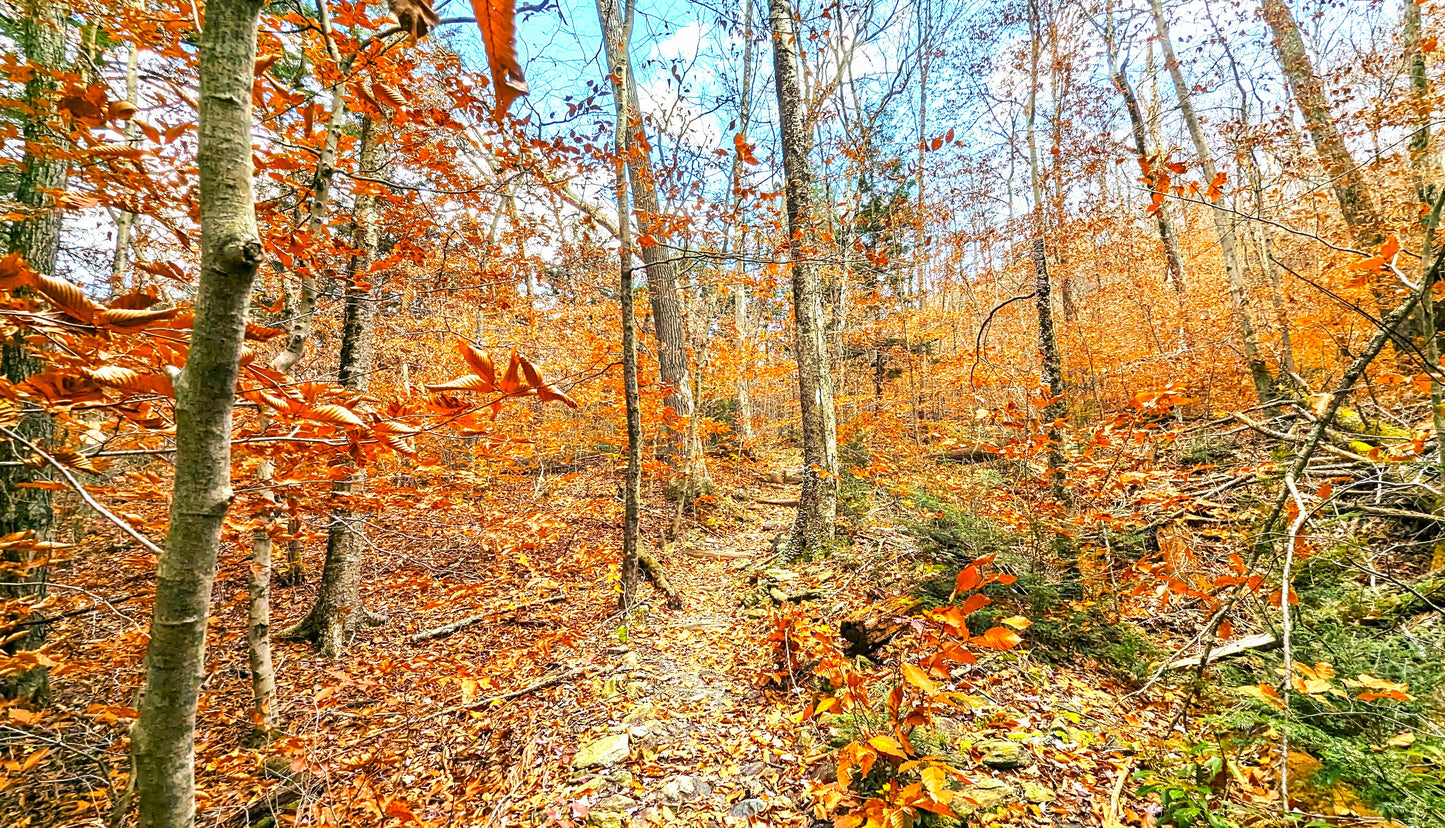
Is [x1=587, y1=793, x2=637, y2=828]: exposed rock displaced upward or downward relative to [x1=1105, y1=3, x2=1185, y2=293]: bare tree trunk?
downward

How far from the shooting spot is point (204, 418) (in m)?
0.81

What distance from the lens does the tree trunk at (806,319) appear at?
Result: 18.9 ft

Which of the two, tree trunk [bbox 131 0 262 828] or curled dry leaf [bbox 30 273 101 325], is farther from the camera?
curled dry leaf [bbox 30 273 101 325]

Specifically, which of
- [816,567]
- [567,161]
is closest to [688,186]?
[567,161]

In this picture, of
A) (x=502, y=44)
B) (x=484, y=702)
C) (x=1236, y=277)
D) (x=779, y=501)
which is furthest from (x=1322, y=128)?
(x=484, y=702)

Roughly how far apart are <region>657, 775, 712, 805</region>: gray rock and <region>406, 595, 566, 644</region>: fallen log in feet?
10.4

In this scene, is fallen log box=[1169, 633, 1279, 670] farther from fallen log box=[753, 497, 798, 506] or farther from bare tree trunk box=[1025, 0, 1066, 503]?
fallen log box=[753, 497, 798, 506]

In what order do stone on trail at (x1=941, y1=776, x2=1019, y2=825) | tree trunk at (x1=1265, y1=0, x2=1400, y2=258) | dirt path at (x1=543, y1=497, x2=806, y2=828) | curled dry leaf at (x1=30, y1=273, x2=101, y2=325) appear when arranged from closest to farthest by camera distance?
curled dry leaf at (x1=30, y1=273, x2=101, y2=325) < stone on trail at (x1=941, y1=776, x2=1019, y2=825) < dirt path at (x1=543, y1=497, x2=806, y2=828) < tree trunk at (x1=1265, y1=0, x2=1400, y2=258)

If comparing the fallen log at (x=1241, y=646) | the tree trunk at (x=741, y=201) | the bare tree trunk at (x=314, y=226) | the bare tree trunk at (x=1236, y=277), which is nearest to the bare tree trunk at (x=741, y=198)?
the tree trunk at (x=741, y=201)

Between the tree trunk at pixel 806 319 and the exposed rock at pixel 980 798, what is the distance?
3260 millimetres

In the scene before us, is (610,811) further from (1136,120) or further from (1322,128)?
(1136,120)

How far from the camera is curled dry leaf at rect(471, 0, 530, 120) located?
59 cm

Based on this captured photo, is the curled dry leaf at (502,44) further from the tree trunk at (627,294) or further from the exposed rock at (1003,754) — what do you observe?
the tree trunk at (627,294)

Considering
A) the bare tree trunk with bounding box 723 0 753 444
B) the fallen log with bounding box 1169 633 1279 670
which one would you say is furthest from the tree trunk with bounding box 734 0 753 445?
the fallen log with bounding box 1169 633 1279 670
